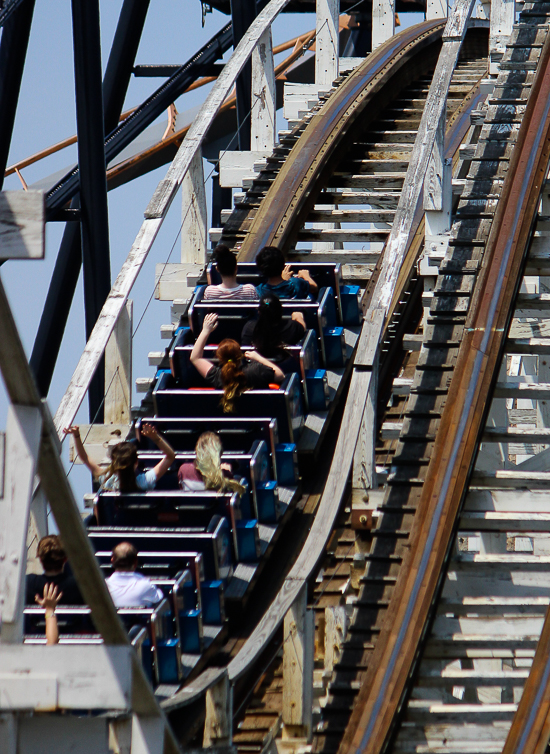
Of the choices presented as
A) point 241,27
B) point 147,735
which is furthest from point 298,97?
point 147,735

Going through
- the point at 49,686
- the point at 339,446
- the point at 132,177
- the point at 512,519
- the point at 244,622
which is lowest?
the point at 132,177

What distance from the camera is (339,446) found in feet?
17.3

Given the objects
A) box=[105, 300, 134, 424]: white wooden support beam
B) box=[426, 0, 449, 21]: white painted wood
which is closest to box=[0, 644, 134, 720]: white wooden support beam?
box=[105, 300, 134, 424]: white wooden support beam

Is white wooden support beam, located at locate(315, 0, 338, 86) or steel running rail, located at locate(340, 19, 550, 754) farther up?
white wooden support beam, located at locate(315, 0, 338, 86)

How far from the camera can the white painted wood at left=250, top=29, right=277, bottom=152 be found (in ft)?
29.0

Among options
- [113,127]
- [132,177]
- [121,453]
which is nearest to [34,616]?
[121,453]

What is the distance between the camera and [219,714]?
3908 millimetres

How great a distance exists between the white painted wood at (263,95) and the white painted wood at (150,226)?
158mm

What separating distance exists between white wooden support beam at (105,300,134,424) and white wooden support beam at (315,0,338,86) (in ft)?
15.0

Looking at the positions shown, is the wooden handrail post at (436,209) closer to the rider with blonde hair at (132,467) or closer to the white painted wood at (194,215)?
the white painted wood at (194,215)

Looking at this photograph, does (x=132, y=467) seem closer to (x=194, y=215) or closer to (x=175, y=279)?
(x=175, y=279)

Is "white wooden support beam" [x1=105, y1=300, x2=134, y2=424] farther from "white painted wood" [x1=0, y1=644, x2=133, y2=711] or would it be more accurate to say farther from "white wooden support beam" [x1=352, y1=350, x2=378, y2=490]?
"white painted wood" [x1=0, y1=644, x2=133, y2=711]

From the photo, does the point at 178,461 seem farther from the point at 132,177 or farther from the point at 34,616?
the point at 132,177

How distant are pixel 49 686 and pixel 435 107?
17.7 feet
